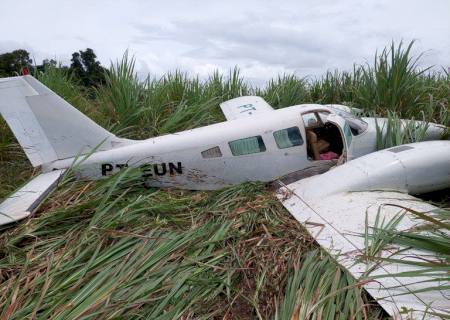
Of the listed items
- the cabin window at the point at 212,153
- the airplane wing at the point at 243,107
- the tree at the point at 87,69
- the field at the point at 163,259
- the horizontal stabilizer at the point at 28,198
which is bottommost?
the field at the point at 163,259

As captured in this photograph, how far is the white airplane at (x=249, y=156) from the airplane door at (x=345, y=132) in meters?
0.02

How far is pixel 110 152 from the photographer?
560 centimetres

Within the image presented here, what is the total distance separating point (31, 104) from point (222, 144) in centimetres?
278

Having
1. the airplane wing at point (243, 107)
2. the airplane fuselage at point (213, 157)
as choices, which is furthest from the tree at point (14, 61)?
the airplane wing at point (243, 107)

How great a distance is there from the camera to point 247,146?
5.80 metres

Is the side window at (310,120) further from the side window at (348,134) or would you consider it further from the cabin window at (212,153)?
the cabin window at (212,153)

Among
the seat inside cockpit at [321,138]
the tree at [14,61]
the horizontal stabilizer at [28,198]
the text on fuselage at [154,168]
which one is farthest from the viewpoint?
the tree at [14,61]

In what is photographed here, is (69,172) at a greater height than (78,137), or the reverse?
(78,137)

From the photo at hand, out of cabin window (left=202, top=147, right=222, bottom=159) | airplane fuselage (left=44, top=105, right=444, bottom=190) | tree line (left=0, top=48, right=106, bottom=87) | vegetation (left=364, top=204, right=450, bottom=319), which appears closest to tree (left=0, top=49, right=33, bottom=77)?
tree line (left=0, top=48, right=106, bottom=87)

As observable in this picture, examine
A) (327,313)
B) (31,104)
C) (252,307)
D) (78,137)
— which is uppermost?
(31,104)

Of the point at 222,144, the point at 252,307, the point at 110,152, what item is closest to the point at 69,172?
the point at 110,152

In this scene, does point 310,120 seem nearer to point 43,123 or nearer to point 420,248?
point 420,248

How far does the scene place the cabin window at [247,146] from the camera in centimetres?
577

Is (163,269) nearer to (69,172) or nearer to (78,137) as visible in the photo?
Answer: (69,172)
